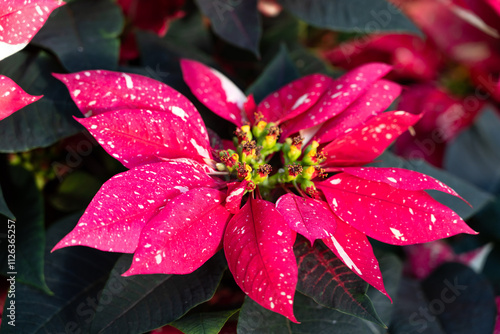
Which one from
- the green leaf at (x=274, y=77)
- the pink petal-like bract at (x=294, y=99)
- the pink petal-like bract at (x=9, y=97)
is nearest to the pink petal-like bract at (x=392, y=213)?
the pink petal-like bract at (x=294, y=99)

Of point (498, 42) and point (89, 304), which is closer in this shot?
point (89, 304)

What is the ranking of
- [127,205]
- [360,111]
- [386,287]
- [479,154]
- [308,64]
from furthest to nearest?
1. [479,154]
2. [308,64]
3. [386,287]
4. [360,111]
5. [127,205]

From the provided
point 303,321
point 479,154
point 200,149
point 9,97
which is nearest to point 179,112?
point 200,149

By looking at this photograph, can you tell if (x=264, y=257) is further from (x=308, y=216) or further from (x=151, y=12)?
(x=151, y=12)

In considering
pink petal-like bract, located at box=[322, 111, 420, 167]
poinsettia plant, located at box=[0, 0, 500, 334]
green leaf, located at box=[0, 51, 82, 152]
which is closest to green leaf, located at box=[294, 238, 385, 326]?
poinsettia plant, located at box=[0, 0, 500, 334]

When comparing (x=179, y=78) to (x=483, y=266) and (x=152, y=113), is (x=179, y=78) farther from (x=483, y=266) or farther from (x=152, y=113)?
(x=483, y=266)

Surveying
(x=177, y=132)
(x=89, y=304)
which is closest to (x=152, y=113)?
(x=177, y=132)
